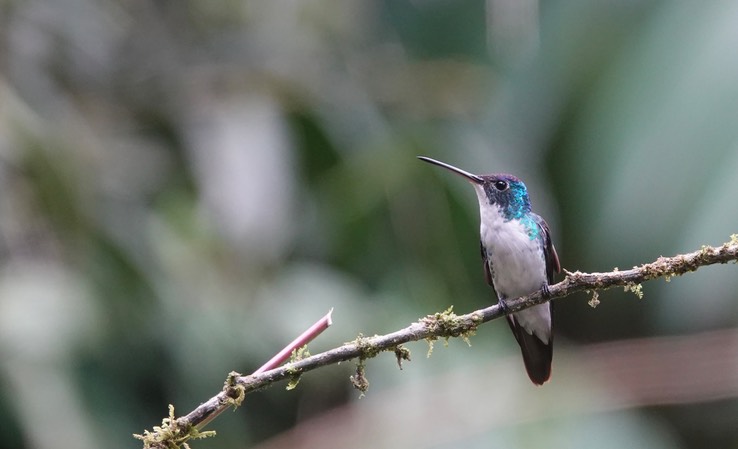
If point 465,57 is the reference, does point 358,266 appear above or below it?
below

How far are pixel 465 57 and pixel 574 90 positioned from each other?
1.29 m

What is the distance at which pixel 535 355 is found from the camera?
11.8ft

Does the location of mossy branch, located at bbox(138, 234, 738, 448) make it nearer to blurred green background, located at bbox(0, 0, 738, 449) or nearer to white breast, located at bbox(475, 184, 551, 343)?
white breast, located at bbox(475, 184, 551, 343)

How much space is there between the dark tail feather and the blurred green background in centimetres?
109

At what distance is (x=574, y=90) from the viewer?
5887 mm

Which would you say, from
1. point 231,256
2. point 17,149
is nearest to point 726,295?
point 231,256

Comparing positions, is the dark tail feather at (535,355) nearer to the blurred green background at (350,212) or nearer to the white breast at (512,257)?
the white breast at (512,257)

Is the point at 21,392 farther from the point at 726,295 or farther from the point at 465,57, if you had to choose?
the point at 465,57

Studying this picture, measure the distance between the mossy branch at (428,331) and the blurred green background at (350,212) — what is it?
232cm

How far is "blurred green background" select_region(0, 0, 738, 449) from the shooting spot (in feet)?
15.6

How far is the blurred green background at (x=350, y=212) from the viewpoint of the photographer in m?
4.76

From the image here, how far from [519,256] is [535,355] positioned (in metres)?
0.42

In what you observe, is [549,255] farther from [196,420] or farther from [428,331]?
[196,420]

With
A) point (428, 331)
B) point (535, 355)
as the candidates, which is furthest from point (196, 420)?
point (535, 355)
